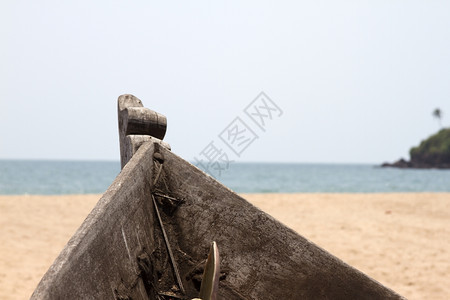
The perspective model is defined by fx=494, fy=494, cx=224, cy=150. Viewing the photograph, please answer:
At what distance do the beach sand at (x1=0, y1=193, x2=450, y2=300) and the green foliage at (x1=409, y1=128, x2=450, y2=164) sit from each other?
50.5 m

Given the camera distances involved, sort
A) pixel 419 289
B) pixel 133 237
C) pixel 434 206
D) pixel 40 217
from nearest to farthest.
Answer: pixel 133 237 → pixel 419 289 → pixel 40 217 → pixel 434 206

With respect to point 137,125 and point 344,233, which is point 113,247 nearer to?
point 137,125

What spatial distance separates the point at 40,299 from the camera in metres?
1.44

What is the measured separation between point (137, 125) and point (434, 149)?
67.4 metres

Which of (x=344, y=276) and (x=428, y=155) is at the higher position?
(x=428, y=155)

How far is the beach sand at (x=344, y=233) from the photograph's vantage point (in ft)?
19.0

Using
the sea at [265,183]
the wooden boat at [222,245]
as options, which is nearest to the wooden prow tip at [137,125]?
the wooden boat at [222,245]

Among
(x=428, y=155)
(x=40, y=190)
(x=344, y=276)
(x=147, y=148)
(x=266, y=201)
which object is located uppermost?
(x=428, y=155)

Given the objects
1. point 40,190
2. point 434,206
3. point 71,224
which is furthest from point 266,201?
point 40,190

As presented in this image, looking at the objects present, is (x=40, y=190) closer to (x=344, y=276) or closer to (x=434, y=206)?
(x=434, y=206)

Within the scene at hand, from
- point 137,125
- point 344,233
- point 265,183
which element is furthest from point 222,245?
point 265,183

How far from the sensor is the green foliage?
201 ft

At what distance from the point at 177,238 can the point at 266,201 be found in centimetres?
1200

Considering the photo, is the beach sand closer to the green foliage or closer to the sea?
the sea
